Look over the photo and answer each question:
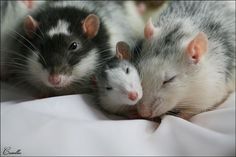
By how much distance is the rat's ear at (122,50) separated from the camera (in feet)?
4.99

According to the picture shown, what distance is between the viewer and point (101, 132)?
4.46 ft

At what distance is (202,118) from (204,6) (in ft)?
1.71

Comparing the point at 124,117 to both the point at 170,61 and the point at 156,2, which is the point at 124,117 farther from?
the point at 156,2

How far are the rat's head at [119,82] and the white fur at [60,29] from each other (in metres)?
0.22

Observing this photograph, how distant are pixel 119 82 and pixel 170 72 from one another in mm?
A: 174

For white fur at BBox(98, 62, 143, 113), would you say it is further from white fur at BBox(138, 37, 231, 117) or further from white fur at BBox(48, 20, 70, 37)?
white fur at BBox(48, 20, 70, 37)

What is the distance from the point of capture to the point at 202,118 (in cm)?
146

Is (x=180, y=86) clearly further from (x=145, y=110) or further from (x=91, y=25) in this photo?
(x=91, y=25)

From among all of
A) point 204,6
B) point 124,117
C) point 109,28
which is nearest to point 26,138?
point 124,117

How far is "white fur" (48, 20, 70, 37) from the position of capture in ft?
5.27

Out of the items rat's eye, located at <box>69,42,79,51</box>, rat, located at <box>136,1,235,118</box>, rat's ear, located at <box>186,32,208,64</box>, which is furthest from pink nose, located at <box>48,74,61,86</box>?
rat's ear, located at <box>186,32,208,64</box>

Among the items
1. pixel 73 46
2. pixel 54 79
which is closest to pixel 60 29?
pixel 73 46

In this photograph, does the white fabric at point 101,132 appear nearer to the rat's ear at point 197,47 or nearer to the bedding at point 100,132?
the bedding at point 100,132

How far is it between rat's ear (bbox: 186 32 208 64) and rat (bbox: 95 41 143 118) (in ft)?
0.64
